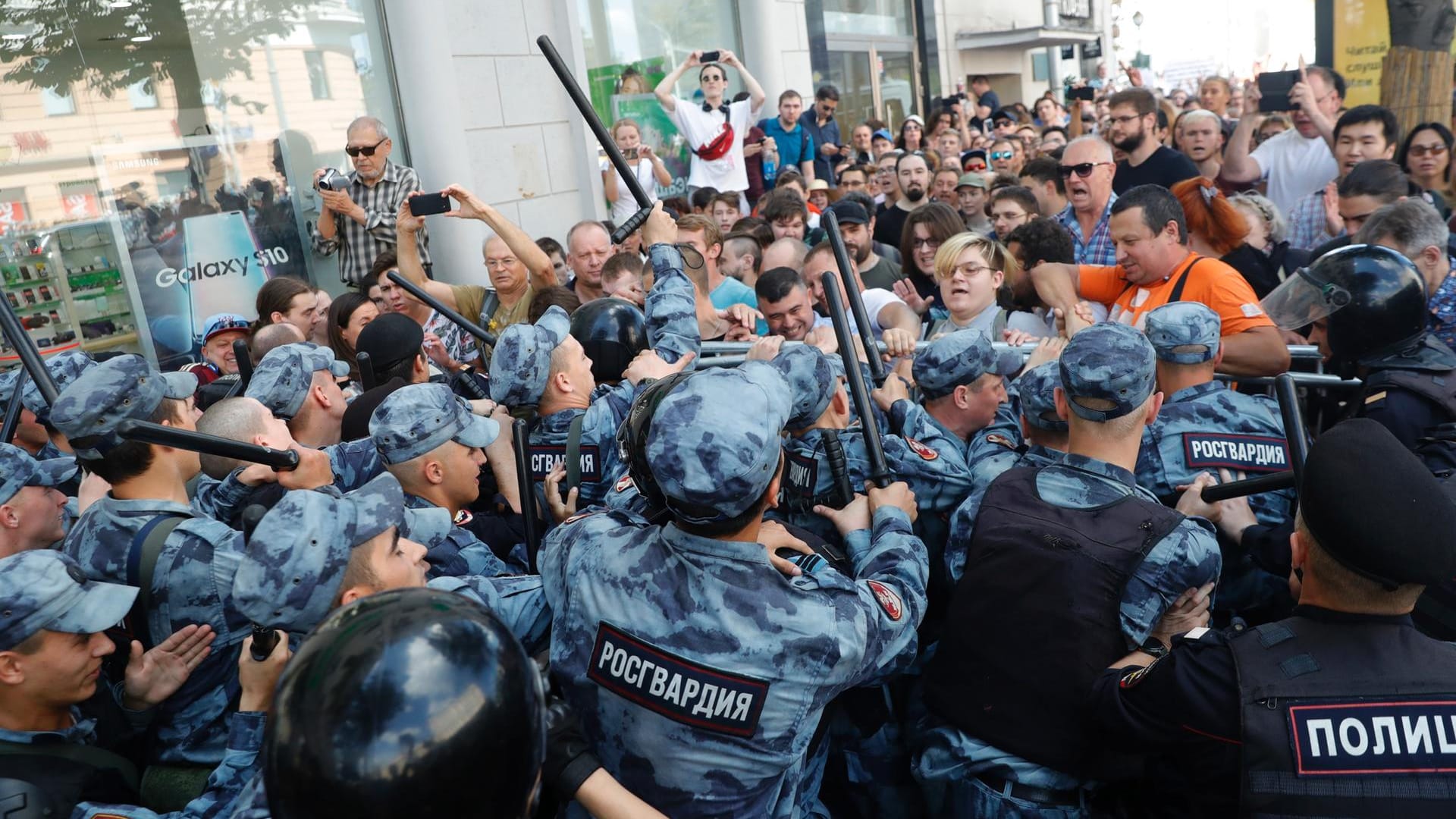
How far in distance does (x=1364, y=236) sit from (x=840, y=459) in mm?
2821

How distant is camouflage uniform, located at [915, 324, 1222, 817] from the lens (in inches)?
90.5

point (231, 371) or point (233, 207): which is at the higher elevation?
point (233, 207)

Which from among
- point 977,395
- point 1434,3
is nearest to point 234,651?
point 977,395

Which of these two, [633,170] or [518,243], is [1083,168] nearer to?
[518,243]

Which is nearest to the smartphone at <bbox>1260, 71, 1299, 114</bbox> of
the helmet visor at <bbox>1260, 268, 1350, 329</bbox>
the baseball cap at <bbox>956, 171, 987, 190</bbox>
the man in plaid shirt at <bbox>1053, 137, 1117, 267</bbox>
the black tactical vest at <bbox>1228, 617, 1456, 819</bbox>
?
the baseball cap at <bbox>956, 171, 987, 190</bbox>

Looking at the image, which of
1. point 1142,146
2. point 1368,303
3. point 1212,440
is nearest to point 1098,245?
point 1142,146

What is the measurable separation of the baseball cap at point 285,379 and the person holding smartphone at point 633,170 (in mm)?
4871

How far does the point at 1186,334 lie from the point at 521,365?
2.18 m

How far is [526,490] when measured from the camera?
3.00m

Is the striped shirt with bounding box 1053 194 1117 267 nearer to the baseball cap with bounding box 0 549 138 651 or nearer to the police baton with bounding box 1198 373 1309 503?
the police baton with bounding box 1198 373 1309 503

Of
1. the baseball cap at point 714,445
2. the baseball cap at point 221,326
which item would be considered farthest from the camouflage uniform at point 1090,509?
the baseball cap at point 221,326

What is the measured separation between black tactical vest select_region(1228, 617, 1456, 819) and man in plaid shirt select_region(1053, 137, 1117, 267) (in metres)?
3.85

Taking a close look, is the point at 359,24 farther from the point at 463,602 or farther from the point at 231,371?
the point at 463,602

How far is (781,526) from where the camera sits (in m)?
2.53
